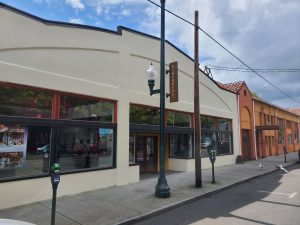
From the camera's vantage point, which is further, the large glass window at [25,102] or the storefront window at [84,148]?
the storefront window at [84,148]

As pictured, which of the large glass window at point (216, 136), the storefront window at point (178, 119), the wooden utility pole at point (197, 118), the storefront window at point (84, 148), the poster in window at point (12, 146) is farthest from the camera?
the large glass window at point (216, 136)

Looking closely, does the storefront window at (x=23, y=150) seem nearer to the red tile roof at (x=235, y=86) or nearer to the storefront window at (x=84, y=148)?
the storefront window at (x=84, y=148)

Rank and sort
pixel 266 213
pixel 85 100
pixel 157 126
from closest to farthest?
pixel 266 213
pixel 85 100
pixel 157 126

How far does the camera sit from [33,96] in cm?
829

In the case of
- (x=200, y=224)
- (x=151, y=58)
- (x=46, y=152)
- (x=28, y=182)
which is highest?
(x=151, y=58)

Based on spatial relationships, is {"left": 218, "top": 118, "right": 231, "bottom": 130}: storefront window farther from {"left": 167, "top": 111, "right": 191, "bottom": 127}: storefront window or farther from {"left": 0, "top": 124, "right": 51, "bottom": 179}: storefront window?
{"left": 0, "top": 124, "right": 51, "bottom": 179}: storefront window

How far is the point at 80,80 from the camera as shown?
948 cm

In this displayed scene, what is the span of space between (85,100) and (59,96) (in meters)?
1.01

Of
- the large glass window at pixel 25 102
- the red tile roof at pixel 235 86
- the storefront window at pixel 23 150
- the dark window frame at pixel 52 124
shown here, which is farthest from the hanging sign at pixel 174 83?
the red tile roof at pixel 235 86

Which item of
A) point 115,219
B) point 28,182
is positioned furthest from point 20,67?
point 115,219

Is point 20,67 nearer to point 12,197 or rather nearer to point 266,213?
point 12,197

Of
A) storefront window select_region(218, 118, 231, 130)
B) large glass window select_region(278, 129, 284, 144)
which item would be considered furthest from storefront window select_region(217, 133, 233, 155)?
large glass window select_region(278, 129, 284, 144)

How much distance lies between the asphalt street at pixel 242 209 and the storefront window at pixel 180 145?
184 inches

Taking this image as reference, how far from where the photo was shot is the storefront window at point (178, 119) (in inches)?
536
